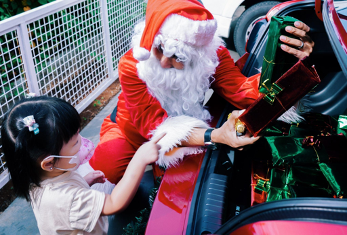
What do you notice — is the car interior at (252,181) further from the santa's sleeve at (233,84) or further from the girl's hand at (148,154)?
the girl's hand at (148,154)

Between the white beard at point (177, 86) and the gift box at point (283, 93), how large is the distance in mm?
597

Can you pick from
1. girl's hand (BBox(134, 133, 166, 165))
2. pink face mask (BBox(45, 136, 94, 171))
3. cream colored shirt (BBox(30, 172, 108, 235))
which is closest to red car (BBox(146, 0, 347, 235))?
girl's hand (BBox(134, 133, 166, 165))

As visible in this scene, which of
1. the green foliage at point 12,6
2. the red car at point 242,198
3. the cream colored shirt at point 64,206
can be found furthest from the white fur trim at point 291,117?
the green foliage at point 12,6

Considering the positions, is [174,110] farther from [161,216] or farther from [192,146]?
[161,216]

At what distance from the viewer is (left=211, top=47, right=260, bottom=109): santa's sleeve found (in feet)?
6.07

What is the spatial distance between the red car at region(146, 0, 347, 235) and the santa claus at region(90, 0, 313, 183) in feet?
0.46

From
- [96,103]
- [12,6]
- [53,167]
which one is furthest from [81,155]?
[12,6]

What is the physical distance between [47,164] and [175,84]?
89cm

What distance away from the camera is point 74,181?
4.59 ft

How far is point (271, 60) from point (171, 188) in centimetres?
90

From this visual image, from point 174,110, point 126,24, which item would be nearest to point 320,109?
point 174,110

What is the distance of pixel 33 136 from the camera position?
118 centimetres

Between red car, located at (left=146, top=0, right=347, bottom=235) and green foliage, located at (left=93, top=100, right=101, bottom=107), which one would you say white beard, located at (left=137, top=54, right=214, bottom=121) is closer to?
red car, located at (left=146, top=0, right=347, bottom=235)

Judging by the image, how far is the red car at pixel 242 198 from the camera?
765 mm
